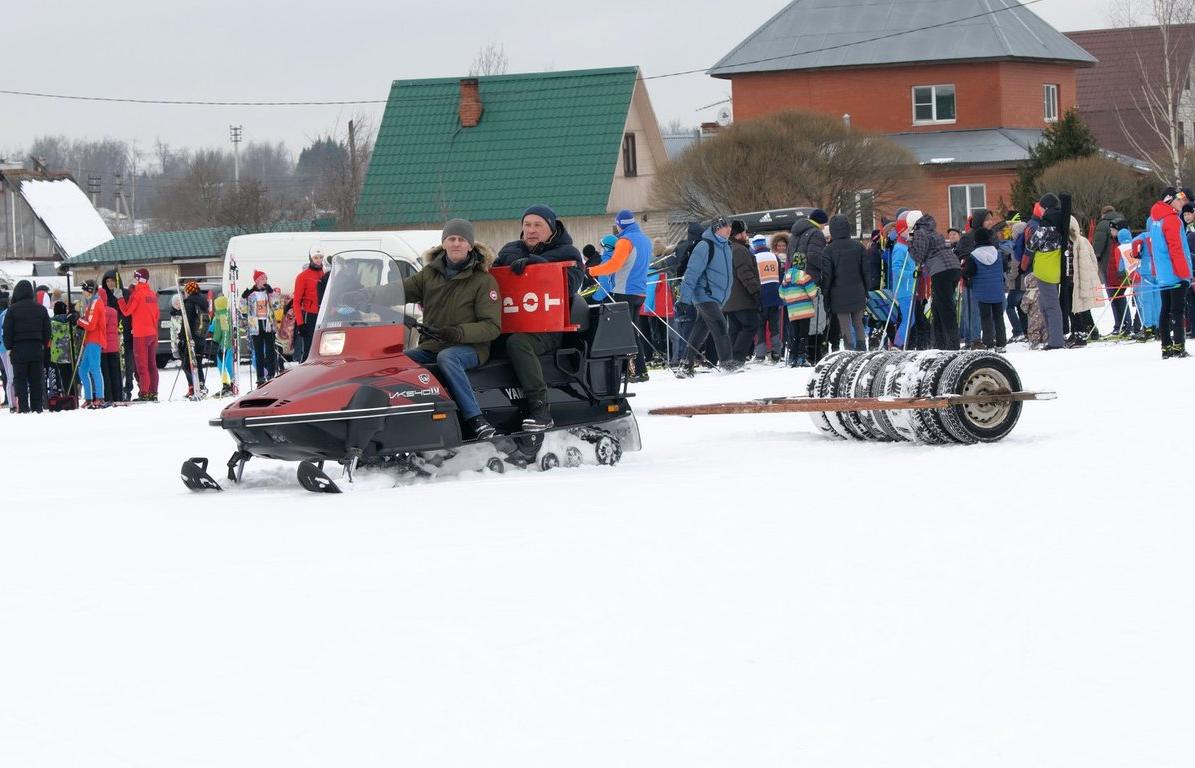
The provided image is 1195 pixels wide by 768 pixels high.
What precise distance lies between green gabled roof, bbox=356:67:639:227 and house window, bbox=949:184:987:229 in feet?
39.6

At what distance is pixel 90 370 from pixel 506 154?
28.6 metres

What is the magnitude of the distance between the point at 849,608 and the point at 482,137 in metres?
43.2

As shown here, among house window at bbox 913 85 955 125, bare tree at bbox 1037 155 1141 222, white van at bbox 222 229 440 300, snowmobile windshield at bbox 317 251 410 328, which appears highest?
house window at bbox 913 85 955 125

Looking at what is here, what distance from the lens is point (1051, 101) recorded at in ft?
186

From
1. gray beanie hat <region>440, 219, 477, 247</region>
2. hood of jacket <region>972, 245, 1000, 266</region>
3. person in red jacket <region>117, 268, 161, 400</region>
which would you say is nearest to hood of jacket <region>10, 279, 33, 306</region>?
person in red jacket <region>117, 268, 161, 400</region>

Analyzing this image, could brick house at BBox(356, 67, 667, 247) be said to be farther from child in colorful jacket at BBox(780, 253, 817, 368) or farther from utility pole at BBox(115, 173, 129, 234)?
utility pole at BBox(115, 173, 129, 234)

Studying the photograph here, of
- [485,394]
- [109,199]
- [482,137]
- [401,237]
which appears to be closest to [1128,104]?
[482,137]

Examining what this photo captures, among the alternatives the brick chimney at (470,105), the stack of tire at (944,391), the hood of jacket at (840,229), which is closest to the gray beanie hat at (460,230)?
the stack of tire at (944,391)

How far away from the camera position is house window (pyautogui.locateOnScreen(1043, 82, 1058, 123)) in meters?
56.3

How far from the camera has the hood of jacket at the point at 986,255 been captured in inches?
753

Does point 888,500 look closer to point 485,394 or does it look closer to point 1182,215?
point 485,394

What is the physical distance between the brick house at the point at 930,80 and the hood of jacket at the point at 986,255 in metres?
33.5

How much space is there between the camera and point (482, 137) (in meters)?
47.9

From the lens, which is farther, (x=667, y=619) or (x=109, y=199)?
(x=109, y=199)
